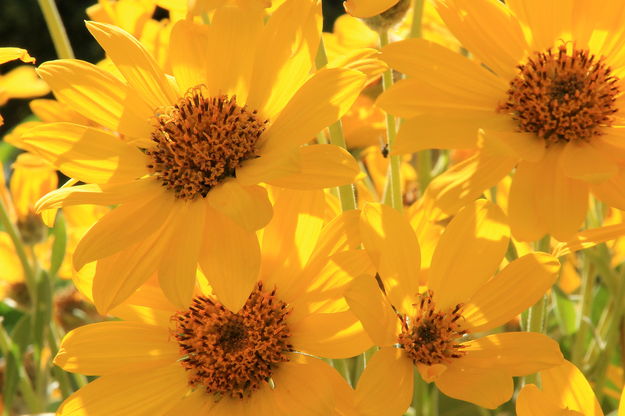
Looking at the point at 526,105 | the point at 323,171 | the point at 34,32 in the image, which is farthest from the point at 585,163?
the point at 34,32

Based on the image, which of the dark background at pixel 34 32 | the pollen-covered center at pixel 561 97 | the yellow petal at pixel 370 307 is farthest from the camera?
the dark background at pixel 34 32

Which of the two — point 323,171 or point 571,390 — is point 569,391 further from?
point 323,171

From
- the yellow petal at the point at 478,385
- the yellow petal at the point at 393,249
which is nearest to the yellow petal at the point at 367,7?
the yellow petal at the point at 393,249

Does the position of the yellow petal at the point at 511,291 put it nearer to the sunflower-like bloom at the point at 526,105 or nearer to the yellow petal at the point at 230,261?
the sunflower-like bloom at the point at 526,105

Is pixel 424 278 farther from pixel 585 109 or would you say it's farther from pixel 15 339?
pixel 15 339

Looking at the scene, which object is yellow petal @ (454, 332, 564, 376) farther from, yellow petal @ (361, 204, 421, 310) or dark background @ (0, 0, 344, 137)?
dark background @ (0, 0, 344, 137)
